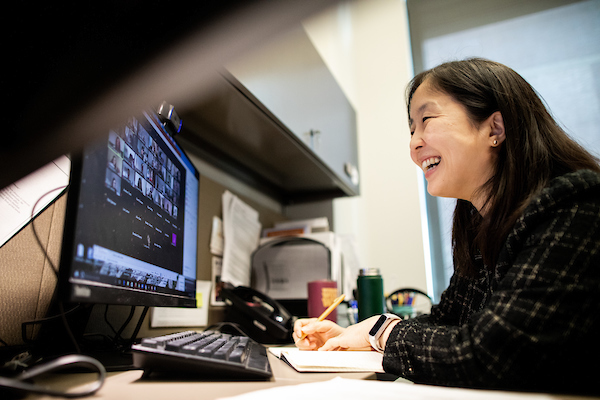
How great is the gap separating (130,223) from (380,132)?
1.81m

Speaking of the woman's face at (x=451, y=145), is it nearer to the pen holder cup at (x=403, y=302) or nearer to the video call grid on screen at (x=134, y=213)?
the video call grid on screen at (x=134, y=213)

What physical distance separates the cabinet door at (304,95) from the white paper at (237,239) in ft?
1.14

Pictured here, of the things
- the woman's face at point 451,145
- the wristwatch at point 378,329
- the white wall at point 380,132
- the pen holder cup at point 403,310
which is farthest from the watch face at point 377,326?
the white wall at point 380,132

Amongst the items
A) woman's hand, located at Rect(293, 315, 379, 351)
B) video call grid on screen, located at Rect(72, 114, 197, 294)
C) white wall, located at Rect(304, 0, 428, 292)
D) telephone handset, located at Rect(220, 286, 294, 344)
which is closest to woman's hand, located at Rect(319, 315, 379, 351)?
woman's hand, located at Rect(293, 315, 379, 351)

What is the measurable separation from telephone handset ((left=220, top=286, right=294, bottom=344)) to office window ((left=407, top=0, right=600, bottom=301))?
1.00 m

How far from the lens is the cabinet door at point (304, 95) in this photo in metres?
1.00

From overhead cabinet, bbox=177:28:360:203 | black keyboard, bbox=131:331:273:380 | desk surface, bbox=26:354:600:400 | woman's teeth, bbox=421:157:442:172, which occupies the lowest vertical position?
desk surface, bbox=26:354:600:400

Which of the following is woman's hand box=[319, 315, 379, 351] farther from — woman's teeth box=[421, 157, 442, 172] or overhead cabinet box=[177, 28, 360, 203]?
overhead cabinet box=[177, 28, 360, 203]

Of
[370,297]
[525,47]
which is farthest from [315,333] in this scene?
[525,47]

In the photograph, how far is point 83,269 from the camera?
1.36 feet

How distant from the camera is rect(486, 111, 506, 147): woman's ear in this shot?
0.76 metres

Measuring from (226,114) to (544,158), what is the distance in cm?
77

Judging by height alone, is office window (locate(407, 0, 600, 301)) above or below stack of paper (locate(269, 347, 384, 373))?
above

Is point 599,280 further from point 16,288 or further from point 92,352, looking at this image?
Answer: point 16,288
